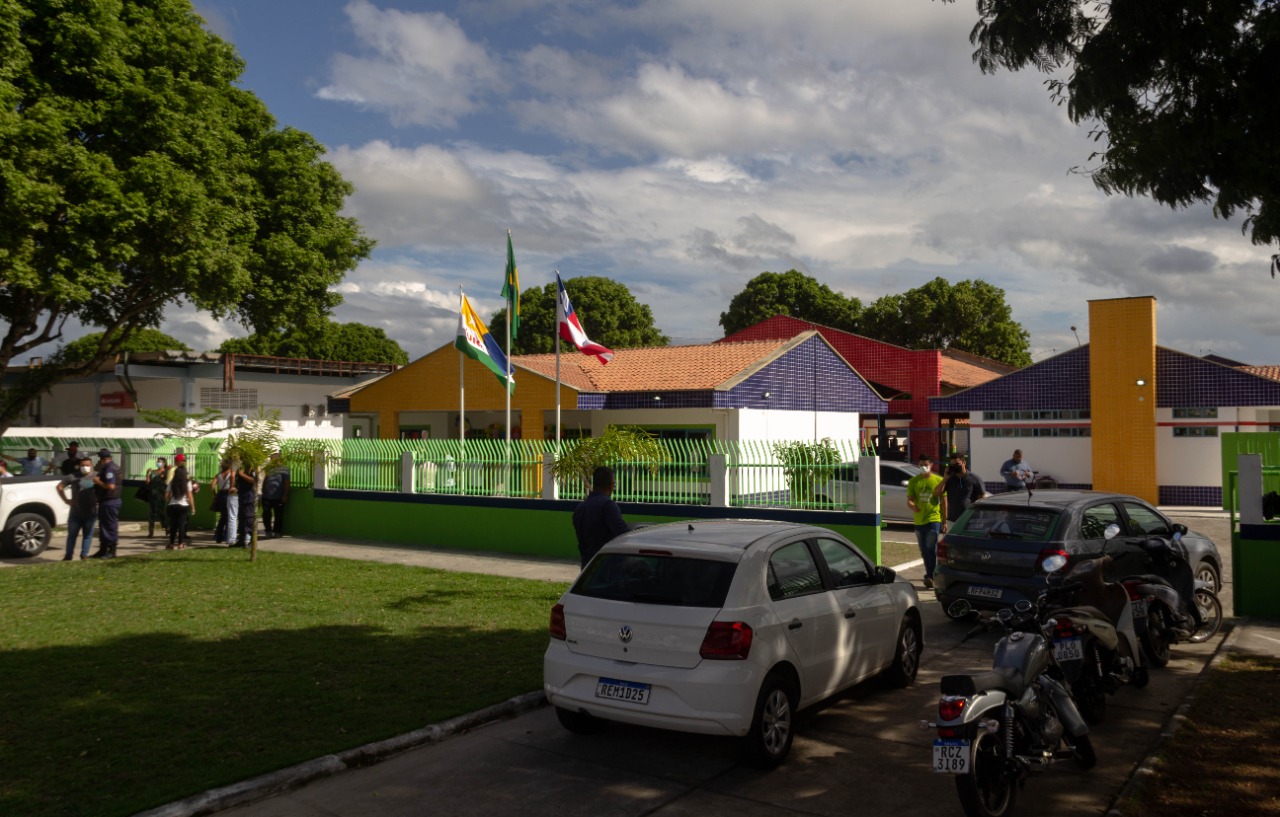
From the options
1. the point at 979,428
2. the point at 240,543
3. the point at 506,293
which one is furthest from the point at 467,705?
the point at 979,428

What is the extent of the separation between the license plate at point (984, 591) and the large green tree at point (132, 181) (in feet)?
53.5

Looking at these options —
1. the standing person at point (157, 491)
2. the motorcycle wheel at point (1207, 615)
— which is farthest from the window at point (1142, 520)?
the standing person at point (157, 491)

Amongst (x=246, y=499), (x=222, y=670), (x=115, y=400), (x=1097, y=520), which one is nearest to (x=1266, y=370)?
(x=1097, y=520)

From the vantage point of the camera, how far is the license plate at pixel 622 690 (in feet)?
18.9

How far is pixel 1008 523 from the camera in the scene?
367 inches

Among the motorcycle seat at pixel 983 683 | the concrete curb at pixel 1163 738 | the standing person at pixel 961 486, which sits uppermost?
the standing person at pixel 961 486

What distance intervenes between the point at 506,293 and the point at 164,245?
710 cm

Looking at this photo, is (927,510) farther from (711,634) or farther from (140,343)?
(140,343)

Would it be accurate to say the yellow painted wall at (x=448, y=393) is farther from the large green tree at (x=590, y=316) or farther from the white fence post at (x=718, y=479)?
the large green tree at (x=590, y=316)

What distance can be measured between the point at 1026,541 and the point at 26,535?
51.0 feet

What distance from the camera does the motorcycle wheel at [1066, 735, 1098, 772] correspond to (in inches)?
220

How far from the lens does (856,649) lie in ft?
22.6

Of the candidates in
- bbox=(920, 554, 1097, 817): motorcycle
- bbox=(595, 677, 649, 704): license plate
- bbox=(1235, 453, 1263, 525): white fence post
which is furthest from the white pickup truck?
bbox=(1235, 453, 1263, 525): white fence post

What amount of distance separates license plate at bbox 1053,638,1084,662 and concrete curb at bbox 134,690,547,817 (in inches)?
149
